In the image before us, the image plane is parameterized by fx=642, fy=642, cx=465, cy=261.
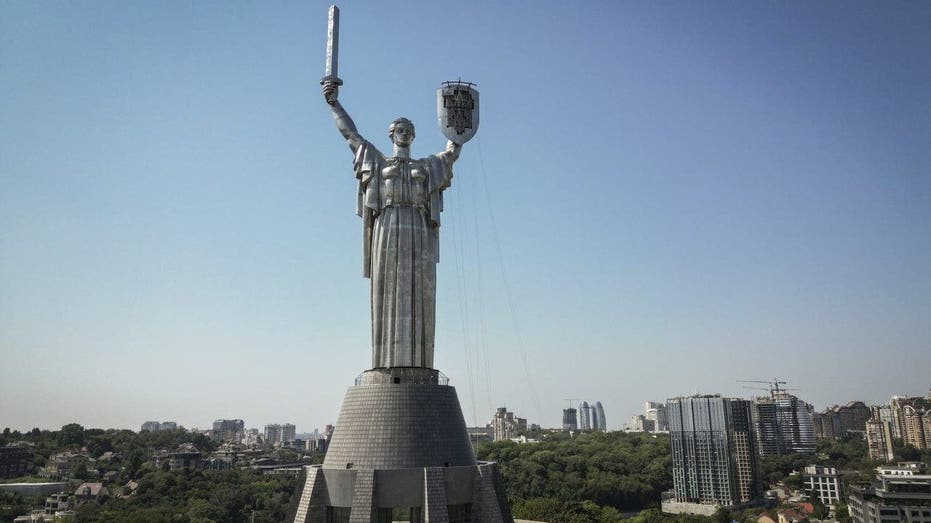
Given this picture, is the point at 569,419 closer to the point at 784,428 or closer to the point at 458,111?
the point at 784,428

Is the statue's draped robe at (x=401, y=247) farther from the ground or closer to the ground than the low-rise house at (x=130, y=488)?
farther from the ground

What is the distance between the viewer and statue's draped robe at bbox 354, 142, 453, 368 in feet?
62.0

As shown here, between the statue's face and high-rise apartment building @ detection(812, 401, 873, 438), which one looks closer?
the statue's face

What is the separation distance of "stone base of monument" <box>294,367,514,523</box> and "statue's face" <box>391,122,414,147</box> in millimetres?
7363

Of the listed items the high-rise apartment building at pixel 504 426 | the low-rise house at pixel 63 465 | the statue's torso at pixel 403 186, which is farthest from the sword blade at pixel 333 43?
the high-rise apartment building at pixel 504 426

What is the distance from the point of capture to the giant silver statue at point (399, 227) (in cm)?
1894

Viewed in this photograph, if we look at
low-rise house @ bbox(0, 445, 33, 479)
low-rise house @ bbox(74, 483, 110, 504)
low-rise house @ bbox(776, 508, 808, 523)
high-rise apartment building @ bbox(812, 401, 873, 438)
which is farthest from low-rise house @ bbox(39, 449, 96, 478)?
high-rise apartment building @ bbox(812, 401, 873, 438)

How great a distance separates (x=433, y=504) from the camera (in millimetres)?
15922

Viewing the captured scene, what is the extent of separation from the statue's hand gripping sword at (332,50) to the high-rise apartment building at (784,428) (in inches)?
3594

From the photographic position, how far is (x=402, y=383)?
711 inches

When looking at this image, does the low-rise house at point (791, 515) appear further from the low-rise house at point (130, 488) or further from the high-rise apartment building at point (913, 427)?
the high-rise apartment building at point (913, 427)

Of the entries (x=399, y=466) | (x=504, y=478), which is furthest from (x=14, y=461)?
(x=399, y=466)

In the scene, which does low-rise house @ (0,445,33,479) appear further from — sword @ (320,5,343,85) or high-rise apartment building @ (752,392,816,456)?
high-rise apartment building @ (752,392,816,456)

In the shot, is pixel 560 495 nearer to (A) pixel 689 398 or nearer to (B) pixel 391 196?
(A) pixel 689 398
